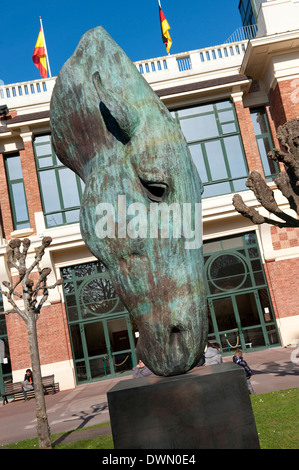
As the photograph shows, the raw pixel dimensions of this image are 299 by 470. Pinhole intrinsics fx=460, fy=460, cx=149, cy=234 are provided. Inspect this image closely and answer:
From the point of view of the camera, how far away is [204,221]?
18.2 meters

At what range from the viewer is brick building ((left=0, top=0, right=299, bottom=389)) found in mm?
18016

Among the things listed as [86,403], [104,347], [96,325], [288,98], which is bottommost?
[86,403]

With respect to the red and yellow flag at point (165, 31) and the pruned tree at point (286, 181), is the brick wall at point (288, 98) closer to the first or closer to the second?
the red and yellow flag at point (165, 31)

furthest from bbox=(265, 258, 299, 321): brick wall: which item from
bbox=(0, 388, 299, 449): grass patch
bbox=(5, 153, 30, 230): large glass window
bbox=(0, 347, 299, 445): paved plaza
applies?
bbox=(5, 153, 30, 230): large glass window

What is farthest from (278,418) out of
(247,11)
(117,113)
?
(247,11)

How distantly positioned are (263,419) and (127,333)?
1155cm

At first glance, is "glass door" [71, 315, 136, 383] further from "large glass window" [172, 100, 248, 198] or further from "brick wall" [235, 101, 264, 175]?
"brick wall" [235, 101, 264, 175]

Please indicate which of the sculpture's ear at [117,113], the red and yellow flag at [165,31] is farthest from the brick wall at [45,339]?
the sculpture's ear at [117,113]

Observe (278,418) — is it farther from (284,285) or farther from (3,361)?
(3,361)

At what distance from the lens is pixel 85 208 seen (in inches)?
91.2

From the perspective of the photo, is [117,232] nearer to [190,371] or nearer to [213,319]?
[190,371]

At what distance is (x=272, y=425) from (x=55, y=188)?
14197mm

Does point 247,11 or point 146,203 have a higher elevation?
point 247,11

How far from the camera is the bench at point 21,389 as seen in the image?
16.9 metres
